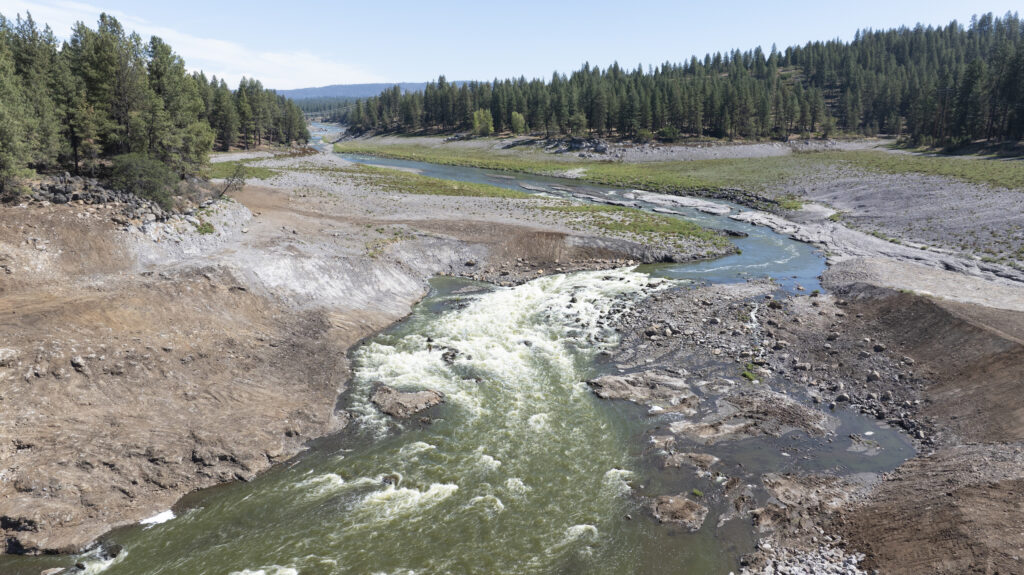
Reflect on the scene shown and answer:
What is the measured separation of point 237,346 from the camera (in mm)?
24359

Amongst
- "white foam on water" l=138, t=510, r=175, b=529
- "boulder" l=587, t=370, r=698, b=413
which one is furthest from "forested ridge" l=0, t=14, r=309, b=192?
"boulder" l=587, t=370, r=698, b=413

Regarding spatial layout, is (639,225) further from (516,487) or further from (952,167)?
(952,167)

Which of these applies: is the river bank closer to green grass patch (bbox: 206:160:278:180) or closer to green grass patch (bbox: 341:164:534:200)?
green grass patch (bbox: 341:164:534:200)

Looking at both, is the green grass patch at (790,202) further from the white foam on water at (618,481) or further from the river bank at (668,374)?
the white foam on water at (618,481)

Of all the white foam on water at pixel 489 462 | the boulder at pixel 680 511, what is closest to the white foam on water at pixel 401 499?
the white foam on water at pixel 489 462

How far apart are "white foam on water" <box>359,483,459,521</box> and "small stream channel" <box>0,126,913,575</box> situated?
0.17 ft

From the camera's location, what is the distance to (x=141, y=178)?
33156 millimetres

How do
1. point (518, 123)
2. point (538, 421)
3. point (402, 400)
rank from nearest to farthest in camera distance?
point (538, 421) < point (402, 400) < point (518, 123)

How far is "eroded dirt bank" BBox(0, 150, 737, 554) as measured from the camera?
16.0 meters

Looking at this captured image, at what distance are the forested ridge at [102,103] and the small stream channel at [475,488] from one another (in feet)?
88.5

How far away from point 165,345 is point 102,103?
104 ft

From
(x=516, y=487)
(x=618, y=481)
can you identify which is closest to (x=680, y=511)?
(x=618, y=481)

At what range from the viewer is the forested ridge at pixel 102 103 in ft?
117

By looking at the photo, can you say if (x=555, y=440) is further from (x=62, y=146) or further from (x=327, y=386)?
(x=62, y=146)
